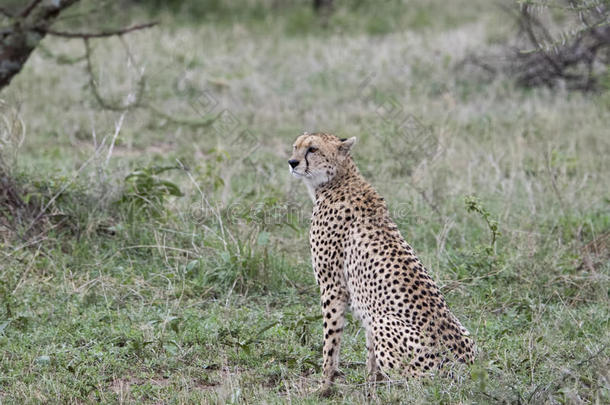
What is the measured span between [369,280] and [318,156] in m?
0.70

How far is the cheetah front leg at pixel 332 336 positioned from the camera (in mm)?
3520

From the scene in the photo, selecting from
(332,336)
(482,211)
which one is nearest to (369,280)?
(332,336)

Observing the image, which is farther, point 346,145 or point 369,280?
point 346,145

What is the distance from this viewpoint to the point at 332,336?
3543 millimetres

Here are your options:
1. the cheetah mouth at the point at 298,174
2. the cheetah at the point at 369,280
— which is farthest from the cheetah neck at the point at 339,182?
the cheetah mouth at the point at 298,174

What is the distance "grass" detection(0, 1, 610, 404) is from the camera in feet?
12.0

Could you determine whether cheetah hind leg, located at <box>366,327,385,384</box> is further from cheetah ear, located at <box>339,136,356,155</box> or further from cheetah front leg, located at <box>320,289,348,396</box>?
cheetah ear, located at <box>339,136,356,155</box>

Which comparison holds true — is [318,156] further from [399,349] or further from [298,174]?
[399,349]

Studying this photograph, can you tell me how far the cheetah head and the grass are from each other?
856 millimetres

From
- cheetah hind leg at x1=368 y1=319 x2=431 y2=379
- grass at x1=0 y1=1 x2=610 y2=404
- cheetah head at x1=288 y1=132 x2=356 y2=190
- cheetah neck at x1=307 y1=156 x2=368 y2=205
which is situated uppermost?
cheetah head at x1=288 y1=132 x2=356 y2=190

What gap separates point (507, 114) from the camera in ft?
28.2

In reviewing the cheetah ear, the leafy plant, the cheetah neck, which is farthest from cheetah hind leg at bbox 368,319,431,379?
the leafy plant

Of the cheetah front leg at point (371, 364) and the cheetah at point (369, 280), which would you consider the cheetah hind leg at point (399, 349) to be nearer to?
the cheetah at point (369, 280)

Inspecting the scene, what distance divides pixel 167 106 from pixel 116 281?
431cm
